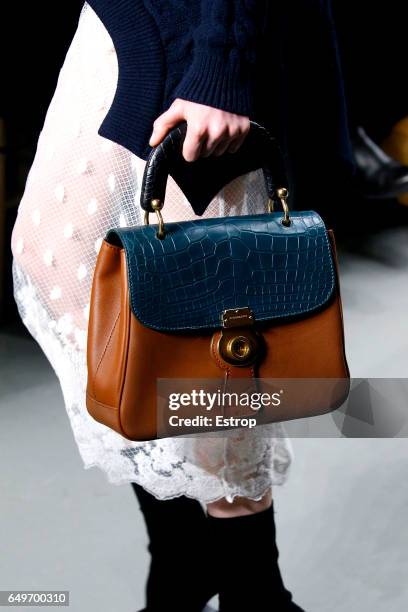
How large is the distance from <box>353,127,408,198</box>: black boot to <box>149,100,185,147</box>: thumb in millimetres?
1678

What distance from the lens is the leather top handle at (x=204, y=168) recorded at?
29.0 inches

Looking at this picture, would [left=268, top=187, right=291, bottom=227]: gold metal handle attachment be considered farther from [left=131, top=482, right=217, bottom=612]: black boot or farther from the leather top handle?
A: [left=131, top=482, right=217, bottom=612]: black boot

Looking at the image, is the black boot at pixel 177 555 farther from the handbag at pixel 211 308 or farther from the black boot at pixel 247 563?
the handbag at pixel 211 308

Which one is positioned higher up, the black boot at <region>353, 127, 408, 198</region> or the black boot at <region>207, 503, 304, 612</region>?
the black boot at <region>353, 127, 408, 198</region>

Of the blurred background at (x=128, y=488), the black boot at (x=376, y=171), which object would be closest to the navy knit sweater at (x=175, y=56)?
the blurred background at (x=128, y=488)

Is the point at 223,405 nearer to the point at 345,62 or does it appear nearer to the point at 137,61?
the point at 137,61

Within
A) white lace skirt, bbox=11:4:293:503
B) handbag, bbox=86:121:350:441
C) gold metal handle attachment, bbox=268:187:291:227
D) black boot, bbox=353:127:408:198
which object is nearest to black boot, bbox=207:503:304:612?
white lace skirt, bbox=11:4:293:503

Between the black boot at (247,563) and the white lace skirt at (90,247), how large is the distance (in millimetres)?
41

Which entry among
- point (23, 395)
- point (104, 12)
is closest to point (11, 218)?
point (23, 395)

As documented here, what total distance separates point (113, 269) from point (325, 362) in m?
0.20

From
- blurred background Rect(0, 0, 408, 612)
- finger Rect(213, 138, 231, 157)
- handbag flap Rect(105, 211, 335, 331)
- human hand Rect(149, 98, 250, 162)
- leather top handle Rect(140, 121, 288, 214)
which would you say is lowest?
blurred background Rect(0, 0, 408, 612)

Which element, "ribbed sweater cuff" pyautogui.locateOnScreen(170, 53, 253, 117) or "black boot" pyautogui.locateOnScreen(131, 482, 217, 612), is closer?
"ribbed sweater cuff" pyautogui.locateOnScreen(170, 53, 253, 117)

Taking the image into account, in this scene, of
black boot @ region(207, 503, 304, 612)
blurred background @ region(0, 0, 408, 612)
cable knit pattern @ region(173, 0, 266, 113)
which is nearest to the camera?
cable knit pattern @ region(173, 0, 266, 113)

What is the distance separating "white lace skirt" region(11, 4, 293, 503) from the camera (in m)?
0.84
